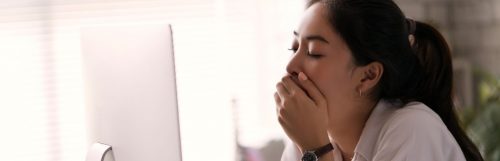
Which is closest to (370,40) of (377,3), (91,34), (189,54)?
(377,3)

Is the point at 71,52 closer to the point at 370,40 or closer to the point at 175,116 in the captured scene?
the point at 175,116

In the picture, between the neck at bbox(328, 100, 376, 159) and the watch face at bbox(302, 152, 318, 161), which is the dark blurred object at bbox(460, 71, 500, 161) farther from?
the watch face at bbox(302, 152, 318, 161)

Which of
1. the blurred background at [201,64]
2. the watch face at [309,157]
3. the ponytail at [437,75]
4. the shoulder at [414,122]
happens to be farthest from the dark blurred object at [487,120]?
the watch face at [309,157]

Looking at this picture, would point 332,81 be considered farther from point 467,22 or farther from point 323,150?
point 467,22

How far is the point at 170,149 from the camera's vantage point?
4.32ft

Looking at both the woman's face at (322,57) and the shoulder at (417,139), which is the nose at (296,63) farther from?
the shoulder at (417,139)

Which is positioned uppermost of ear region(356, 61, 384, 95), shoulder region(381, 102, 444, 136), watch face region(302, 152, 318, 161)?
ear region(356, 61, 384, 95)

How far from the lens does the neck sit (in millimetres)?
1139

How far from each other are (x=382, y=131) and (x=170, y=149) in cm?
47

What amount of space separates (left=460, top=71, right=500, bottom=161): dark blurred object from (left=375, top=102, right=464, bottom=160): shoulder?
3.42ft

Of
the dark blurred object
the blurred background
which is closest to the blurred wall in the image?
the blurred background

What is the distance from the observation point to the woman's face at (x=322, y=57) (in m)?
1.05

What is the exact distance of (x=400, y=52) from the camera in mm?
1075

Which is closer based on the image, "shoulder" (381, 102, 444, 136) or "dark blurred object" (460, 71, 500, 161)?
"shoulder" (381, 102, 444, 136)
